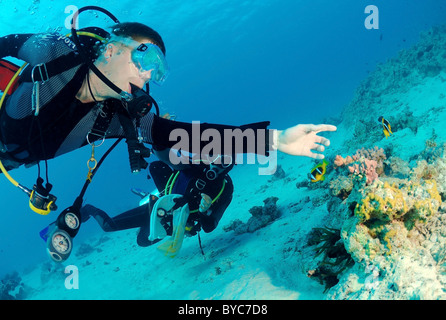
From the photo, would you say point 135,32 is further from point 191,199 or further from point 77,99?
point 191,199

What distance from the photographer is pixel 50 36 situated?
2963 mm

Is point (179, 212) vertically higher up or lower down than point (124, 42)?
lower down

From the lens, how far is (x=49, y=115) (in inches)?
114

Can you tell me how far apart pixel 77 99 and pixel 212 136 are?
5.42ft

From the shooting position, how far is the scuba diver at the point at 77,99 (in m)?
2.79

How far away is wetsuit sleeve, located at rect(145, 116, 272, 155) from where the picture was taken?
2729 millimetres

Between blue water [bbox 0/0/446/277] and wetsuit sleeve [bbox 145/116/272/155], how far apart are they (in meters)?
4.10

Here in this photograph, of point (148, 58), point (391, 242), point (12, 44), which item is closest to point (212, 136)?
point (148, 58)

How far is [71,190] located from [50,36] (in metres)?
70.7

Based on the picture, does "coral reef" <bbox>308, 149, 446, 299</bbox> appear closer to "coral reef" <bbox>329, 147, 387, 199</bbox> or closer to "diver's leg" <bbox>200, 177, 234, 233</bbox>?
"coral reef" <bbox>329, 147, 387, 199</bbox>

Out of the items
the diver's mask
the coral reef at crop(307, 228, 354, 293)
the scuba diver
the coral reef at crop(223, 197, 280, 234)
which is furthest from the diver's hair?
the coral reef at crop(223, 197, 280, 234)

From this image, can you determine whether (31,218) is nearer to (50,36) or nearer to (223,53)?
(223,53)

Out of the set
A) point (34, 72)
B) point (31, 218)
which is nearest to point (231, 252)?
point (34, 72)

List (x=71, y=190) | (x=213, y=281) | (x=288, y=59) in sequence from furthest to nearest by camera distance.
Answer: (x=288, y=59), (x=71, y=190), (x=213, y=281)
